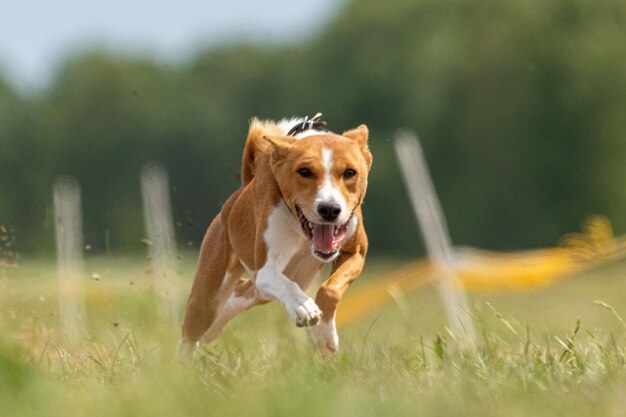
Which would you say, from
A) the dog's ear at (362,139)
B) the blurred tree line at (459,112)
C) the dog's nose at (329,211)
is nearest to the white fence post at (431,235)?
the dog's ear at (362,139)

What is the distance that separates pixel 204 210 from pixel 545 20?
100 feet

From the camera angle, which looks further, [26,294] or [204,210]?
[204,210]

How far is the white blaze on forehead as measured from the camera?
18.8ft

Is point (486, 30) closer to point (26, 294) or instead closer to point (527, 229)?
point (527, 229)

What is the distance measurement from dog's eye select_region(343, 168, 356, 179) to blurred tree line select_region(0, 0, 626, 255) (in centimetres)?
2602

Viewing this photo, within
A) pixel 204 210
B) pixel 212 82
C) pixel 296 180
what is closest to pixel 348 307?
pixel 204 210

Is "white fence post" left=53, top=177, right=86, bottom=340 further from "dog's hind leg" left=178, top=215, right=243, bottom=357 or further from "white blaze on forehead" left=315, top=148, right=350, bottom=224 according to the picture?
"white blaze on forehead" left=315, top=148, right=350, bottom=224

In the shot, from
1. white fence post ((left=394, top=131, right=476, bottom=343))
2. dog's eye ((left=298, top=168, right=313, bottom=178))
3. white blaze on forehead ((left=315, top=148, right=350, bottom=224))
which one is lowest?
white fence post ((left=394, top=131, right=476, bottom=343))

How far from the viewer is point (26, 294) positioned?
332 inches

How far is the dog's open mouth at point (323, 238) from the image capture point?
19.2 ft

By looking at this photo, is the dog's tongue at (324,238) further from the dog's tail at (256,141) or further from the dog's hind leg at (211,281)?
the dog's hind leg at (211,281)

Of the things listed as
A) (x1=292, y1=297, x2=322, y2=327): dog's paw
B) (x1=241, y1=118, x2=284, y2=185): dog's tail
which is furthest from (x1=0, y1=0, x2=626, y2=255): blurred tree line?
(x1=292, y1=297, x2=322, y2=327): dog's paw

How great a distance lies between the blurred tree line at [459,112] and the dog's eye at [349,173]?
2602cm

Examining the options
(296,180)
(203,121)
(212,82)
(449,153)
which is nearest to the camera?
(296,180)
